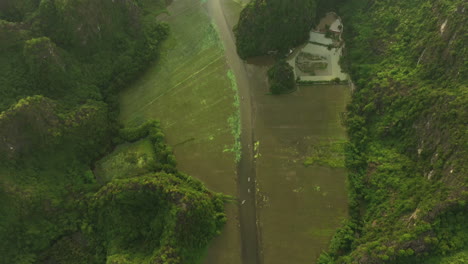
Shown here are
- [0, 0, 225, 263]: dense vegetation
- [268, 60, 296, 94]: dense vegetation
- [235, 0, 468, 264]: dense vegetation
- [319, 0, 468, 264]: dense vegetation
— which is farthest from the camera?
[268, 60, 296, 94]: dense vegetation

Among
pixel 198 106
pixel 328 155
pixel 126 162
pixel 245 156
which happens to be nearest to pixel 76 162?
pixel 126 162

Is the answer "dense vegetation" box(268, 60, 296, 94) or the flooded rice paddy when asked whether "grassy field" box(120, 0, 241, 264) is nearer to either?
the flooded rice paddy

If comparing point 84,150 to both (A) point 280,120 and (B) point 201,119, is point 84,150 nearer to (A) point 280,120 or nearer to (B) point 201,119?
(B) point 201,119

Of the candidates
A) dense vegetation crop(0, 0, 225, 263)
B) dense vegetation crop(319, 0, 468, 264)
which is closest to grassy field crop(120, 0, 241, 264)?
dense vegetation crop(0, 0, 225, 263)

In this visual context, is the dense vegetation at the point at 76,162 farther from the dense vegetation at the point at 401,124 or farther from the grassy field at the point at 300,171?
the dense vegetation at the point at 401,124

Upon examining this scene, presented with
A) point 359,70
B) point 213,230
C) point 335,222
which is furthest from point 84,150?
point 359,70

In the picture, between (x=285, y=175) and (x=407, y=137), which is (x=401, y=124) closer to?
(x=407, y=137)

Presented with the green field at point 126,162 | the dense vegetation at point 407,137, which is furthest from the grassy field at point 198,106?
the dense vegetation at point 407,137
